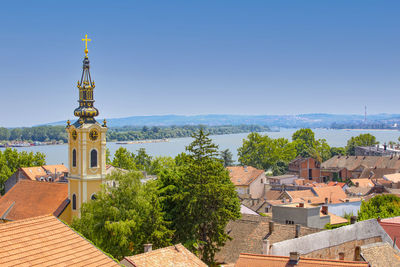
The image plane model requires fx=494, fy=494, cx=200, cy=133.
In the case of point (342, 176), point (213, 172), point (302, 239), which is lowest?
point (342, 176)

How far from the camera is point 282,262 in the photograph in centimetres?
1977

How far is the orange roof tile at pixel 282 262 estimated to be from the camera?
738 inches

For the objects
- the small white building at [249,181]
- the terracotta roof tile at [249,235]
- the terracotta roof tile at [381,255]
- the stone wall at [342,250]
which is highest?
the terracotta roof tile at [381,255]

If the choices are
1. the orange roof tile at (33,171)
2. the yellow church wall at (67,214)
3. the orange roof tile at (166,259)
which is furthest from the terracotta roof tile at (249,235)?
the orange roof tile at (33,171)

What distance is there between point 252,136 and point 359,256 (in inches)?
3642

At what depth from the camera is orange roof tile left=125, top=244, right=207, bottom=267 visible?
1912cm

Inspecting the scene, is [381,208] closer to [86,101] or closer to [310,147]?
[86,101]

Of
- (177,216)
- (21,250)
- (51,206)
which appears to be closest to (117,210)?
(177,216)

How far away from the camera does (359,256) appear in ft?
74.1

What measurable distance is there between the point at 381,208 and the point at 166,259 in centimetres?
2691

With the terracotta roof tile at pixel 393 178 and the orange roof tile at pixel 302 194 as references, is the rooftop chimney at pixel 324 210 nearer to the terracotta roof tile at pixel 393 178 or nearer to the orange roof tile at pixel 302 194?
the orange roof tile at pixel 302 194

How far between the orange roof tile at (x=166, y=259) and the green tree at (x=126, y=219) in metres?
9.29

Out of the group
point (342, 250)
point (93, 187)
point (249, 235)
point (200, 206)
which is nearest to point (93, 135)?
point (93, 187)

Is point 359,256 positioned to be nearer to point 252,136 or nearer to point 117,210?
point 117,210
